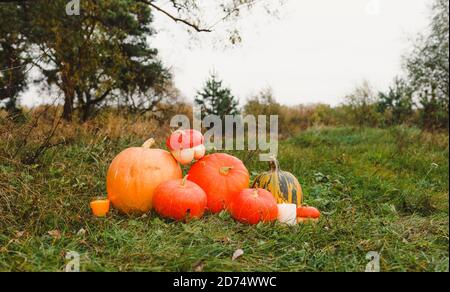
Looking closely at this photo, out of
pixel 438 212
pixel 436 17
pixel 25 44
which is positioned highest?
pixel 436 17

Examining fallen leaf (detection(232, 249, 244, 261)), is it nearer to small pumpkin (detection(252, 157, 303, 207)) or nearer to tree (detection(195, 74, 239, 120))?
small pumpkin (detection(252, 157, 303, 207))

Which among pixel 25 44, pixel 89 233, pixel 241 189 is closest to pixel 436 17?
pixel 25 44

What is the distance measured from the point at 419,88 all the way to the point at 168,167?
17.0m

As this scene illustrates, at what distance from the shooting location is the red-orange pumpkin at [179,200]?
3.49 m

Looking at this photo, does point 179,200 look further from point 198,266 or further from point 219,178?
point 198,266

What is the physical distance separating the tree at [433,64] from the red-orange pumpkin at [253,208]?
50.0 feet

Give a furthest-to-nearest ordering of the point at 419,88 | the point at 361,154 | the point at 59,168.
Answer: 1. the point at 419,88
2. the point at 361,154
3. the point at 59,168

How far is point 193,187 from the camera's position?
3.66 metres

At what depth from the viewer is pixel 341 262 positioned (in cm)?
273

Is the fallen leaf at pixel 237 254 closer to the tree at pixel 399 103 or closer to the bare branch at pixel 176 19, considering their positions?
the bare branch at pixel 176 19

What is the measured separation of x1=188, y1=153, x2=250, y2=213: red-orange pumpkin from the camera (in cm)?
389

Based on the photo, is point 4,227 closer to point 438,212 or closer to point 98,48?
point 438,212

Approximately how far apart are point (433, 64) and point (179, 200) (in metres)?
17.6

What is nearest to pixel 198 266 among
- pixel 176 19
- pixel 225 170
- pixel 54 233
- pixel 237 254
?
pixel 237 254
